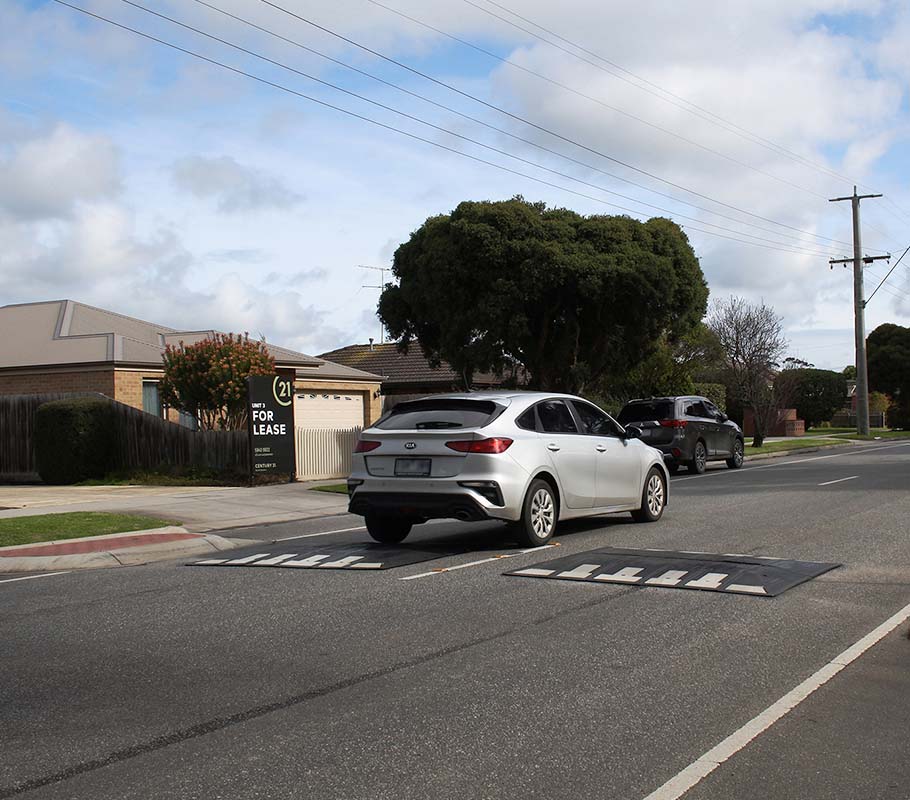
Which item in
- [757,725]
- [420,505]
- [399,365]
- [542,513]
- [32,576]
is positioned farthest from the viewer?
[399,365]

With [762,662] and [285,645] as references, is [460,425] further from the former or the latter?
[762,662]

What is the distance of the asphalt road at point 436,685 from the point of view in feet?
14.5

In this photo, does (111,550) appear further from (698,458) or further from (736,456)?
(736,456)

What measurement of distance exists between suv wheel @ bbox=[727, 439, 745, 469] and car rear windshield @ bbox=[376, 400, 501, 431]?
616 inches

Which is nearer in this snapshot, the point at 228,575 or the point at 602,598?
the point at 602,598

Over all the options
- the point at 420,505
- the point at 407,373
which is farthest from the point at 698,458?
the point at 407,373

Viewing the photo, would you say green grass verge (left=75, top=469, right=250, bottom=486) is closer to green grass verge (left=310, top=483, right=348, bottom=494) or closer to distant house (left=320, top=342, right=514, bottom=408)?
green grass verge (left=310, top=483, right=348, bottom=494)

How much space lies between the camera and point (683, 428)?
22969mm

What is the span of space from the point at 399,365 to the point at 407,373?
44.6 inches

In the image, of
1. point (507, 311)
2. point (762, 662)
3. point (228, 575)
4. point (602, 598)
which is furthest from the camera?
point (507, 311)

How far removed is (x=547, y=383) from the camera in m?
27.9

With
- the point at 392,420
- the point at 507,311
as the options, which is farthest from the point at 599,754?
the point at 507,311

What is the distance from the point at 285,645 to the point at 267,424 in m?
14.8

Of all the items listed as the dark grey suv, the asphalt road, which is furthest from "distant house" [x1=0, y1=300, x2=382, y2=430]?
the asphalt road
